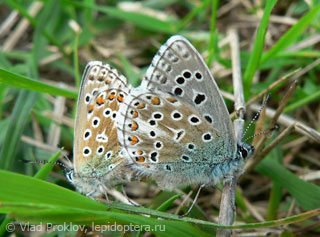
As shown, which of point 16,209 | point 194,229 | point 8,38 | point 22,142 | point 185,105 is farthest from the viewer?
point 8,38

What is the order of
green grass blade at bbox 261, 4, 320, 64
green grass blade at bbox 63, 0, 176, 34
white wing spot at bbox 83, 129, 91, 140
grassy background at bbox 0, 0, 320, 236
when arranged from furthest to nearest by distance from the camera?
green grass blade at bbox 63, 0, 176, 34
green grass blade at bbox 261, 4, 320, 64
white wing spot at bbox 83, 129, 91, 140
grassy background at bbox 0, 0, 320, 236

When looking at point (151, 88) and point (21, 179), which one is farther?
point (151, 88)

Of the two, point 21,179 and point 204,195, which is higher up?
point 21,179

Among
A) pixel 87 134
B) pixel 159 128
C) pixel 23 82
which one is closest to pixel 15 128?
pixel 23 82

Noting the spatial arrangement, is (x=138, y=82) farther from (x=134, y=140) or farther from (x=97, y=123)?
(x=134, y=140)

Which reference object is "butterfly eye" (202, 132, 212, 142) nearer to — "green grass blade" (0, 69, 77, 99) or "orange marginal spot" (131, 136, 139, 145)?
"orange marginal spot" (131, 136, 139, 145)

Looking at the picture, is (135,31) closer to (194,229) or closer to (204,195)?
(204,195)

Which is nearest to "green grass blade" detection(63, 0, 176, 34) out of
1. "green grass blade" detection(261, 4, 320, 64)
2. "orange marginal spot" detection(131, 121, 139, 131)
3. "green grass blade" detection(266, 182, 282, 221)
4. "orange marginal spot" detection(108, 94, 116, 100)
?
"green grass blade" detection(261, 4, 320, 64)

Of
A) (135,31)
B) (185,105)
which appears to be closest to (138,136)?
(185,105)

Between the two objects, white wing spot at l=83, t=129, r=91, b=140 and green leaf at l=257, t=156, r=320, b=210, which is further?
white wing spot at l=83, t=129, r=91, b=140
